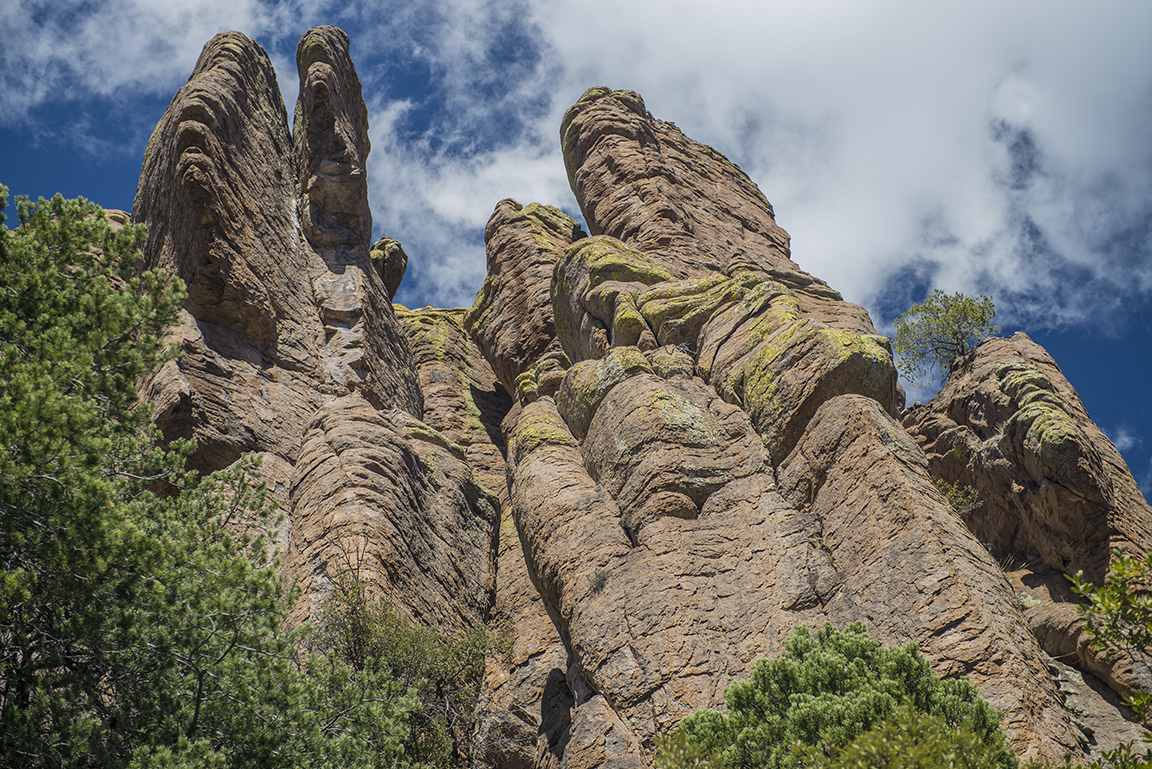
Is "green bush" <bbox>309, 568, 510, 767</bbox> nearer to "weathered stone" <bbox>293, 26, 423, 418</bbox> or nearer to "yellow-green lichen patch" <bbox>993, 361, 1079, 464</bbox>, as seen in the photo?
"weathered stone" <bbox>293, 26, 423, 418</bbox>

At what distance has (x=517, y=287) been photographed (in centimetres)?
4922

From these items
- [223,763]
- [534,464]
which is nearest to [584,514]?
[534,464]

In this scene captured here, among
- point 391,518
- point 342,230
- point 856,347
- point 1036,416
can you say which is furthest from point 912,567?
point 342,230

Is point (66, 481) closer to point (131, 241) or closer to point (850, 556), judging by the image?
point (131, 241)

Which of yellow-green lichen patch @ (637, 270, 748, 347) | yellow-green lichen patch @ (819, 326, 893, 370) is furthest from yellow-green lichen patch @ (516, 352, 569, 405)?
yellow-green lichen patch @ (819, 326, 893, 370)

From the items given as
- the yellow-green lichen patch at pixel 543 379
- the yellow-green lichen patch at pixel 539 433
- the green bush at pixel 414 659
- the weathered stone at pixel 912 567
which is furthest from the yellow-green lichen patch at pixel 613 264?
the green bush at pixel 414 659

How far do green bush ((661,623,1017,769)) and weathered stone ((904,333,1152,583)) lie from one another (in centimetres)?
1562

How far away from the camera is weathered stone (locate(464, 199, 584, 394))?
46.3 metres

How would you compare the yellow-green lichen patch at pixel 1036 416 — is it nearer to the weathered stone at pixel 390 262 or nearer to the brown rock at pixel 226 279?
the brown rock at pixel 226 279

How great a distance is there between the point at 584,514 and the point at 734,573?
5.48m

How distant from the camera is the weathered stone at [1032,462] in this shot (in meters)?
25.4

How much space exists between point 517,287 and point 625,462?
25.7 m

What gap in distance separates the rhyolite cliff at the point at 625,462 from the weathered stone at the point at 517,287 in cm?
474

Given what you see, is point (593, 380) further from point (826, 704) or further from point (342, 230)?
point (826, 704)
